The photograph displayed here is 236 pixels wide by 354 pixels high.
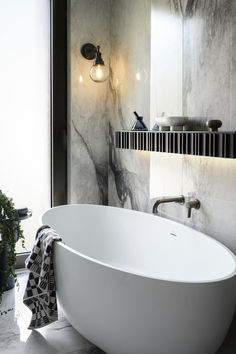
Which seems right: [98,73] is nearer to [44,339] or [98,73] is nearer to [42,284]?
[42,284]

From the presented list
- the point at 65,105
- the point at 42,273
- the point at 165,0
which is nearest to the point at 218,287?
the point at 42,273

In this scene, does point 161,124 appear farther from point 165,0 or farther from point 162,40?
point 165,0

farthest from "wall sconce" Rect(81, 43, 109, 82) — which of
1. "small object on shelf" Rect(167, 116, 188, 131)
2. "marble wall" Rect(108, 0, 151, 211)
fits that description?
"small object on shelf" Rect(167, 116, 188, 131)

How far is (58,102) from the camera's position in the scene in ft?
11.0

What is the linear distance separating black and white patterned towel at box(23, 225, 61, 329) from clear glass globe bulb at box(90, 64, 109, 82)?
1.61 metres

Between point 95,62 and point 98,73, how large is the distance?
0.10 metres

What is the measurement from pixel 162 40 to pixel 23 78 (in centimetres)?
125

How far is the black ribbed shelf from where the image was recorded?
184 centimetres

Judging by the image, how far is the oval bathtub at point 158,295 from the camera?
153 centimetres

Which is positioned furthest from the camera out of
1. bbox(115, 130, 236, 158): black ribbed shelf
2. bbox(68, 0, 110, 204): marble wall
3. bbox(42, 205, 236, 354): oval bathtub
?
bbox(68, 0, 110, 204): marble wall

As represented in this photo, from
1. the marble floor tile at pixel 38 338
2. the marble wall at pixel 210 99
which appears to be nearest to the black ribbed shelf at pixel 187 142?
the marble wall at pixel 210 99

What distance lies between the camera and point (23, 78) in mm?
3223

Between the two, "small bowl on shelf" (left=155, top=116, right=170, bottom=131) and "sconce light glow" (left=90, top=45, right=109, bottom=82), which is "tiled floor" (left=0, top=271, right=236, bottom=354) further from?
"sconce light glow" (left=90, top=45, right=109, bottom=82)

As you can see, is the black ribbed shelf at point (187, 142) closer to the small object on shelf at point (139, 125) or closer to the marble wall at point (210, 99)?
the small object on shelf at point (139, 125)
